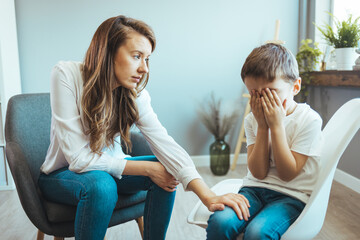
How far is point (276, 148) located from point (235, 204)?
0.21 metres

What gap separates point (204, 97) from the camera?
3113 mm

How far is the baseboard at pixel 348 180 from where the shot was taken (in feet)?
7.91

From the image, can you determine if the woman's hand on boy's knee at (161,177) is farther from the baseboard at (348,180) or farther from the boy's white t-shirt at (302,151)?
the baseboard at (348,180)

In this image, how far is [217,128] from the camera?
118 inches

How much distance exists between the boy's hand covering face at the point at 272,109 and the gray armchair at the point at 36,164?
2.11 feet

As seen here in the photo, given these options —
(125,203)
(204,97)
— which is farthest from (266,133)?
(204,97)

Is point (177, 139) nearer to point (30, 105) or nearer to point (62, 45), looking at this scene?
point (62, 45)

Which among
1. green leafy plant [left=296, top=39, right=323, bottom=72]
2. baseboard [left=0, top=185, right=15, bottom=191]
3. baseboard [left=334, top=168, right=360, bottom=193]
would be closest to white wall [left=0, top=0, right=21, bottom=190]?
baseboard [left=0, top=185, right=15, bottom=191]

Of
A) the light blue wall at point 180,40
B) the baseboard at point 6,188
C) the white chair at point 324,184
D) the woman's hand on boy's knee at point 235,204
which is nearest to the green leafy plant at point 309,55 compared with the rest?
the light blue wall at point 180,40

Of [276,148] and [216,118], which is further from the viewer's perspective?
[216,118]

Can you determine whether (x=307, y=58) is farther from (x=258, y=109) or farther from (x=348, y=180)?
(x=258, y=109)

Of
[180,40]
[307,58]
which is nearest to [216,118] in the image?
[180,40]

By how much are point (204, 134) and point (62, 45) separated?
1497 mm

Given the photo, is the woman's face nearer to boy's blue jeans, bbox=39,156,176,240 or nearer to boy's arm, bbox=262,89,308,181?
boy's blue jeans, bbox=39,156,176,240
